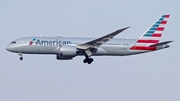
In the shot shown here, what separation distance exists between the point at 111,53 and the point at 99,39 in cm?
358

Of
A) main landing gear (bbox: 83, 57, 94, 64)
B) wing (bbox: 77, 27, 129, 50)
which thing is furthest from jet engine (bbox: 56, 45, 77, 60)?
main landing gear (bbox: 83, 57, 94, 64)

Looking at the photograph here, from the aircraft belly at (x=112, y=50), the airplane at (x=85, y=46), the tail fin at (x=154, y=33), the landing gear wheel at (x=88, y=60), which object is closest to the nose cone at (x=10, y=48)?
the airplane at (x=85, y=46)

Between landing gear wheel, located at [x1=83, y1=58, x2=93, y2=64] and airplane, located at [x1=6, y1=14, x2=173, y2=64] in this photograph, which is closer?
airplane, located at [x1=6, y1=14, x2=173, y2=64]

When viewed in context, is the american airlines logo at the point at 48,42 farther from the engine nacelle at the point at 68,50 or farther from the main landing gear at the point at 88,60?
the main landing gear at the point at 88,60

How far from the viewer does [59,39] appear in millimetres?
67938

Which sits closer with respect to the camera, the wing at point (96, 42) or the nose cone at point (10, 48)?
the wing at point (96, 42)

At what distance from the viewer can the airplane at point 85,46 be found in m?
66.7

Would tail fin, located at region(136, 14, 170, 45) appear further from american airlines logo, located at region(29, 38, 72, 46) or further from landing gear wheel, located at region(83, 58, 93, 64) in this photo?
american airlines logo, located at region(29, 38, 72, 46)

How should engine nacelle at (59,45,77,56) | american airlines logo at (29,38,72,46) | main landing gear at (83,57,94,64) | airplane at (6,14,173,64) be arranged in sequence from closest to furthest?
1. engine nacelle at (59,45,77,56)
2. airplane at (6,14,173,64)
3. american airlines logo at (29,38,72,46)
4. main landing gear at (83,57,94,64)

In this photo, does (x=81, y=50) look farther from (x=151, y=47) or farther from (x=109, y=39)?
(x=151, y=47)

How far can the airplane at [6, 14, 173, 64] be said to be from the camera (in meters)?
66.7

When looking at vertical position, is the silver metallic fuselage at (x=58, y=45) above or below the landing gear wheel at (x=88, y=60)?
above

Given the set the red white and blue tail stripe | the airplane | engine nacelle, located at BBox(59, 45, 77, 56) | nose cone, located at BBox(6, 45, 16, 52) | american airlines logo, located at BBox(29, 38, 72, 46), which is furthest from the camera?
the red white and blue tail stripe

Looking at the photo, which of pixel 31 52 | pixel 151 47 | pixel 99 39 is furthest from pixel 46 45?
pixel 151 47
